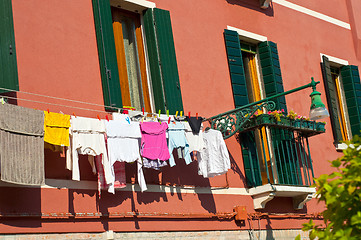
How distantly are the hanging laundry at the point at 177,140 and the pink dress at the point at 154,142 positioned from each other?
15cm

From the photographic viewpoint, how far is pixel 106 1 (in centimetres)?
1002

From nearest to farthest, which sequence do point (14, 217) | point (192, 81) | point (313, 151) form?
1. point (14, 217)
2. point (192, 81)
3. point (313, 151)

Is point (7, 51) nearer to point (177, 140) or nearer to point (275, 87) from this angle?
point (177, 140)

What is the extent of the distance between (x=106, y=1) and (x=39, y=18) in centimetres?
115

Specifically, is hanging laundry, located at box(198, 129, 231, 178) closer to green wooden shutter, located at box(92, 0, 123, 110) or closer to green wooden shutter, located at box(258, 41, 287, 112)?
green wooden shutter, located at box(92, 0, 123, 110)

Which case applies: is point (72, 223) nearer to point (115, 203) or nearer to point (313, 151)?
point (115, 203)

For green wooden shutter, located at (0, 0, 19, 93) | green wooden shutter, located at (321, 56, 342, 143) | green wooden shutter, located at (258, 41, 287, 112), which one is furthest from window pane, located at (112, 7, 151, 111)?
green wooden shutter, located at (321, 56, 342, 143)

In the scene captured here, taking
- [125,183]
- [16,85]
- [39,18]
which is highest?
[39,18]

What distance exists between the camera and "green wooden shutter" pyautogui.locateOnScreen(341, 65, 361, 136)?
13780 mm

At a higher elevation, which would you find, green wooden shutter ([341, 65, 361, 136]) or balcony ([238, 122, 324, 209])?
green wooden shutter ([341, 65, 361, 136])

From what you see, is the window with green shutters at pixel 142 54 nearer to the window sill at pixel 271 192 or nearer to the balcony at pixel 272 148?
the balcony at pixel 272 148

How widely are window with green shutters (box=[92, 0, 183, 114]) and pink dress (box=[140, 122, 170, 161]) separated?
0.89 m

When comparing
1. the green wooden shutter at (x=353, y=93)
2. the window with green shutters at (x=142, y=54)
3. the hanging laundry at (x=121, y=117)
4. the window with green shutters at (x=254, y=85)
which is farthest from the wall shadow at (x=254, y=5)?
the hanging laundry at (x=121, y=117)

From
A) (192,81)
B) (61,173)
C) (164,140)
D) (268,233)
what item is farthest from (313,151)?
(61,173)
